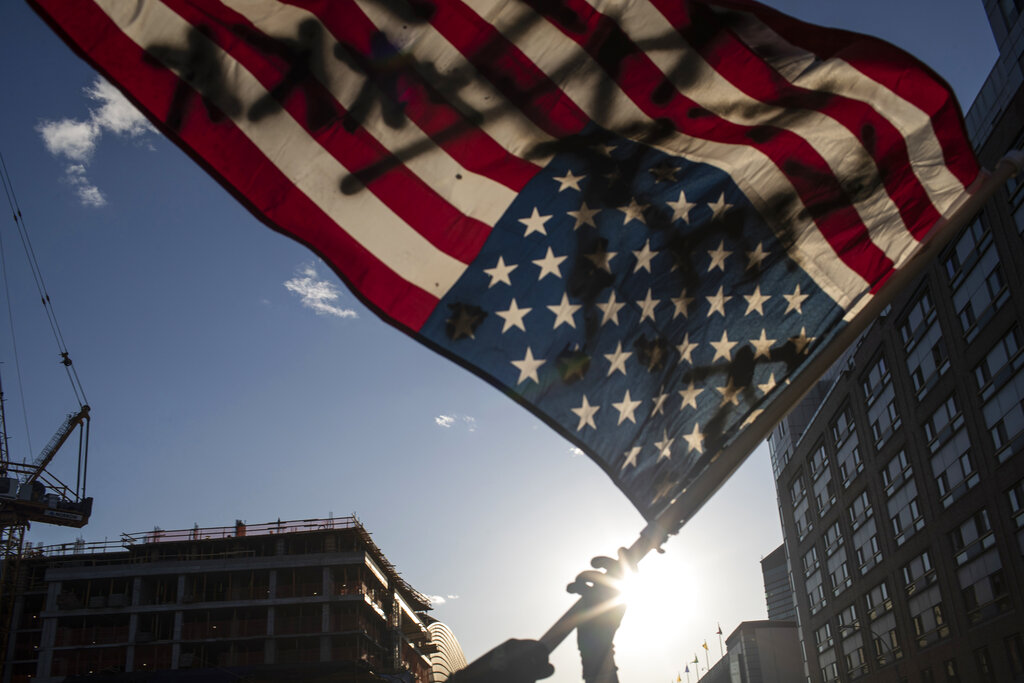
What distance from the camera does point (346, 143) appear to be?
19.8ft

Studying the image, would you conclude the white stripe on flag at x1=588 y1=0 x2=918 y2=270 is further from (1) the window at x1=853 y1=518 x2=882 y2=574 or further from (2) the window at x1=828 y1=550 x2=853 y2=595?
(2) the window at x1=828 y1=550 x2=853 y2=595

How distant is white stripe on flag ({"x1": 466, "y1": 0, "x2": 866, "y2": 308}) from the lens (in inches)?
243

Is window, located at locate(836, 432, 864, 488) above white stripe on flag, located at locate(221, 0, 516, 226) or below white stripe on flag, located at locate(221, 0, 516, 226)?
above

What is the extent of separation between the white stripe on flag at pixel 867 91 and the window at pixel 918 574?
42888 mm

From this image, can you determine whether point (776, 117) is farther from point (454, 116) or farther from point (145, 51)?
point (145, 51)

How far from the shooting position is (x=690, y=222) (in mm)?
6695

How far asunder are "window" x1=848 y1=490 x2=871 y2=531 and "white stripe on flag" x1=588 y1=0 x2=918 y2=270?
52233 mm

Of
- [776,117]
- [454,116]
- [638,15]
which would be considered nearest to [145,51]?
[454,116]

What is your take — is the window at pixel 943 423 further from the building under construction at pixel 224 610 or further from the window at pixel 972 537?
the building under construction at pixel 224 610

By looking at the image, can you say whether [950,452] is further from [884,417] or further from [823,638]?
[823,638]

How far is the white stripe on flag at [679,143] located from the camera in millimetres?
6164

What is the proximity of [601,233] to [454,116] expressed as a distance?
1.40 m

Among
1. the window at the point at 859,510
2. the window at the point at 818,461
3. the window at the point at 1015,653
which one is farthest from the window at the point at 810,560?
the window at the point at 1015,653

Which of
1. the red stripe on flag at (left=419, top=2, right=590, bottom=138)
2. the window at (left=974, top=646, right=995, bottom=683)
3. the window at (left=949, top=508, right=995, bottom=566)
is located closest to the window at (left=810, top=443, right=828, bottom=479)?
the window at (left=949, top=508, right=995, bottom=566)
